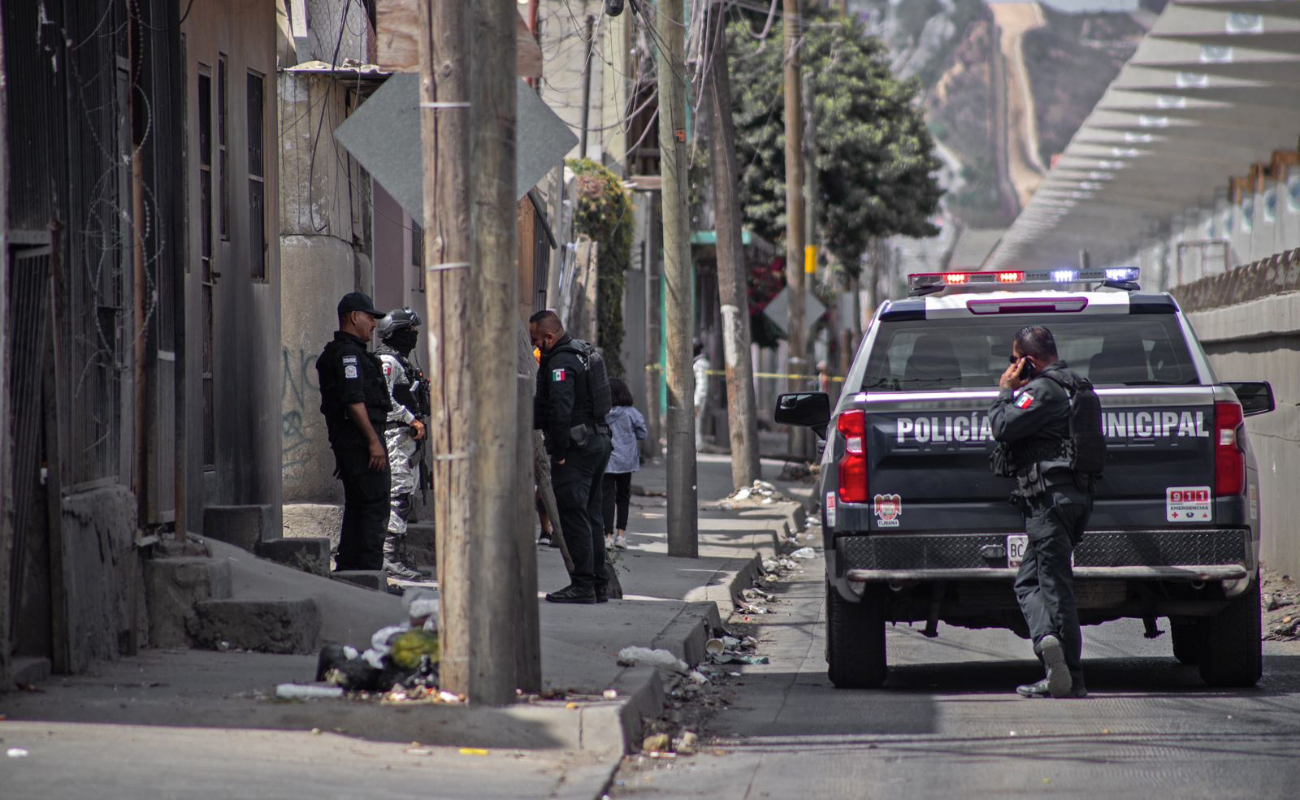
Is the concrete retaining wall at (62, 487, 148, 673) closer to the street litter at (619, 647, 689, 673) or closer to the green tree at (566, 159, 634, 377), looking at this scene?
the street litter at (619, 647, 689, 673)

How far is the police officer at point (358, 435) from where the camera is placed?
10.4 meters

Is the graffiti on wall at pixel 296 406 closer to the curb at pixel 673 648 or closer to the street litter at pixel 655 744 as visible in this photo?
the curb at pixel 673 648

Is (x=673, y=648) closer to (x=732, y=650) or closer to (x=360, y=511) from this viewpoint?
(x=732, y=650)

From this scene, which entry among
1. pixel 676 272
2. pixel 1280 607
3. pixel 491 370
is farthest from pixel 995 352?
pixel 676 272

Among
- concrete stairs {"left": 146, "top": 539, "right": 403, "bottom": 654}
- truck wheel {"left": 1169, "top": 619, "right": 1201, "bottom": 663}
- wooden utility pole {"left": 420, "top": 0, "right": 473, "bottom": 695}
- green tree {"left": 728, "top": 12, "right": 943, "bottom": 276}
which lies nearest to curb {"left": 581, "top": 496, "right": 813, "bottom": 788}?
wooden utility pole {"left": 420, "top": 0, "right": 473, "bottom": 695}

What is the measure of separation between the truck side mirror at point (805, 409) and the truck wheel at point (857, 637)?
115cm

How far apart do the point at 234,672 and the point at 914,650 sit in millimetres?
4217

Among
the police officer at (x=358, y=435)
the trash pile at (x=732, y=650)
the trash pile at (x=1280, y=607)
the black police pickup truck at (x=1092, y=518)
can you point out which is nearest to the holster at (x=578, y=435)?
the police officer at (x=358, y=435)

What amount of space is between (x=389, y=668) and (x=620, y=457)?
7309 millimetres

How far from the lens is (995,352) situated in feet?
28.4

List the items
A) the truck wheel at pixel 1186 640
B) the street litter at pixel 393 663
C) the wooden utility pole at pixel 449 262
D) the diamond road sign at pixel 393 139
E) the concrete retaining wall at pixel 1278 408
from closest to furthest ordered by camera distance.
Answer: the wooden utility pole at pixel 449 262, the street litter at pixel 393 663, the diamond road sign at pixel 393 139, the truck wheel at pixel 1186 640, the concrete retaining wall at pixel 1278 408

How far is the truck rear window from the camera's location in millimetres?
8352

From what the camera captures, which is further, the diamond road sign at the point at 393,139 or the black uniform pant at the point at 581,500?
the black uniform pant at the point at 581,500

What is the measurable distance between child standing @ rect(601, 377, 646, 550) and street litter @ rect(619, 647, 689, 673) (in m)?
5.23
